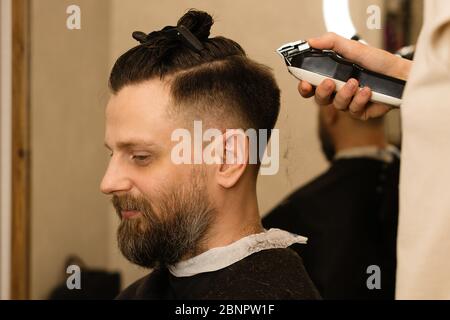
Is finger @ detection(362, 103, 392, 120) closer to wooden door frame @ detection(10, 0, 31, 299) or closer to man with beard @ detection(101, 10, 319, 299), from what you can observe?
man with beard @ detection(101, 10, 319, 299)

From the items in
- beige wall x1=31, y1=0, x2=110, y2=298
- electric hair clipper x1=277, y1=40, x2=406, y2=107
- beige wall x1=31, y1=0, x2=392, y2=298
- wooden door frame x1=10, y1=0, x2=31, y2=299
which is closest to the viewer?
electric hair clipper x1=277, y1=40, x2=406, y2=107

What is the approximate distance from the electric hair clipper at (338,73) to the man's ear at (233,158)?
6.5 inches

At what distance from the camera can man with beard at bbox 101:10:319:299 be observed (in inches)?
42.4

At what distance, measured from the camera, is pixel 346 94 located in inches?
40.7

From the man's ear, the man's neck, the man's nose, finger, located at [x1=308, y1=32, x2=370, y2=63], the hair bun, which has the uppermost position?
the hair bun

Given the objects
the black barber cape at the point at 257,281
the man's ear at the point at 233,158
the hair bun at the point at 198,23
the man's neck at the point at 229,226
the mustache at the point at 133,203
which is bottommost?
the black barber cape at the point at 257,281

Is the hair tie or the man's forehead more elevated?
the hair tie

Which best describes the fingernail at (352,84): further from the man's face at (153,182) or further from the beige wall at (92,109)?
the man's face at (153,182)

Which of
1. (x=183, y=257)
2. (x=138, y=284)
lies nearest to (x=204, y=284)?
(x=183, y=257)

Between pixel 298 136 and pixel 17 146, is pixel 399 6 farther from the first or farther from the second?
pixel 17 146

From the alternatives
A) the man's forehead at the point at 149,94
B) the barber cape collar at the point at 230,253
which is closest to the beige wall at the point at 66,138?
the man's forehead at the point at 149,94

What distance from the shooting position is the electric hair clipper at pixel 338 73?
1.02 m

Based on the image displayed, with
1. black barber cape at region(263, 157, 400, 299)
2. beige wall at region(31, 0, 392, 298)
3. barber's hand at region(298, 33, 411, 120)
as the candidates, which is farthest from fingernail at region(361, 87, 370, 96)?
black barber cape at region(263, 157, 400, 299)

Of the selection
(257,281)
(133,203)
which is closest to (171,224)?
(133,203)
